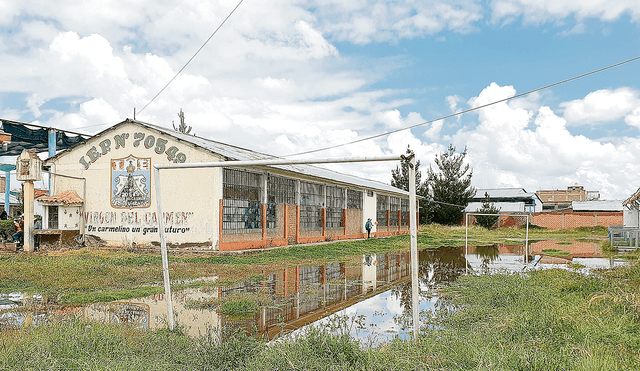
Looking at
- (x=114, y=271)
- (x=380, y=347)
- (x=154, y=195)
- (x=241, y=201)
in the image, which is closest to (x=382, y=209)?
(x=241, y=201)

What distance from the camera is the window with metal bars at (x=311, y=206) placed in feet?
79.5

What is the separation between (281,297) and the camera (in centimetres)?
959

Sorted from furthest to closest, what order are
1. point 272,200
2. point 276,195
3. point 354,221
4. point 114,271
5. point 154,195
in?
point 354,221, point 276,195, point 272,200, point 154,195, point 114,271

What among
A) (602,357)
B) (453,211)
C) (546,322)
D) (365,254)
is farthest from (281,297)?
(453,211)

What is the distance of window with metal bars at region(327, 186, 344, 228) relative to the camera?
27.3m

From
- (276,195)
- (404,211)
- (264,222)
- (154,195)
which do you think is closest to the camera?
(154,195)

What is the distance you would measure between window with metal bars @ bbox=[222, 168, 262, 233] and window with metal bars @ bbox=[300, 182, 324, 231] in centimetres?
422

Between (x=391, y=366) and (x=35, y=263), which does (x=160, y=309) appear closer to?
(x=391, y=366)

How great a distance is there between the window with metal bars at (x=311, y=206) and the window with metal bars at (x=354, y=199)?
13.8 feet

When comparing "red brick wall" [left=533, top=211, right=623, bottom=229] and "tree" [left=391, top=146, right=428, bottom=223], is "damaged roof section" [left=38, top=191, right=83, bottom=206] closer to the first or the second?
"tree" [left=391, top=146, right=428, bottom=223]

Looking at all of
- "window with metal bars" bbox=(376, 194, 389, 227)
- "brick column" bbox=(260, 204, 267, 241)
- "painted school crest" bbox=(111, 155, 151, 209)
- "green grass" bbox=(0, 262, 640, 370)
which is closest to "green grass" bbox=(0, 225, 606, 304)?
"brick column" bbox=(260, 204, 267, 241)

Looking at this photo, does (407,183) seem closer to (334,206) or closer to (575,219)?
(575,219)

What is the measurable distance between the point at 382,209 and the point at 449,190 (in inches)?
595

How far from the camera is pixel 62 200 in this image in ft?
62.3
